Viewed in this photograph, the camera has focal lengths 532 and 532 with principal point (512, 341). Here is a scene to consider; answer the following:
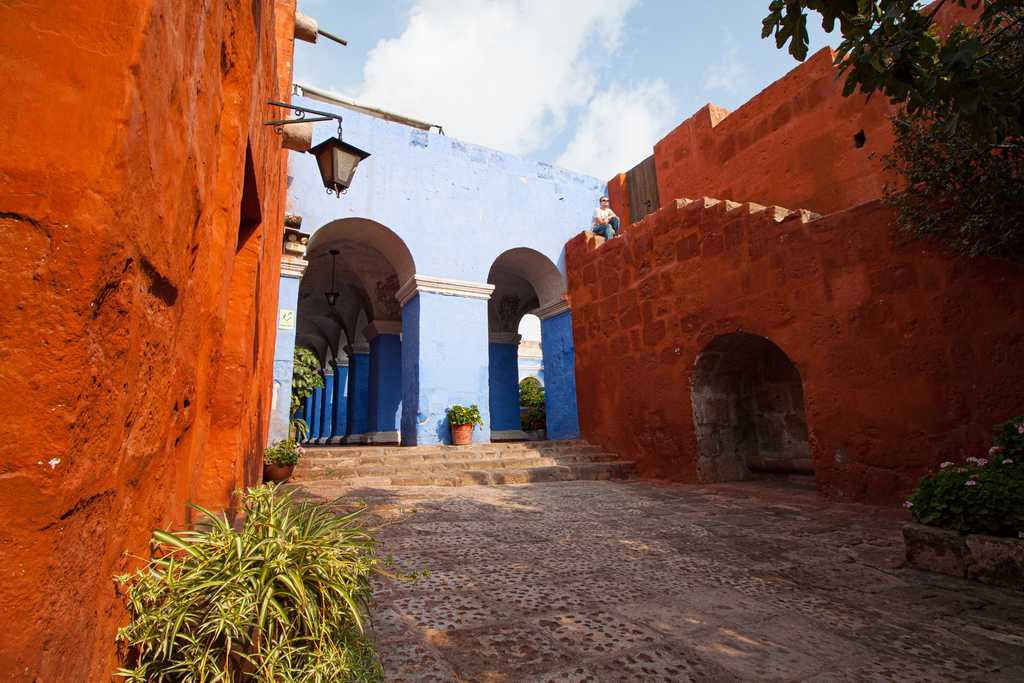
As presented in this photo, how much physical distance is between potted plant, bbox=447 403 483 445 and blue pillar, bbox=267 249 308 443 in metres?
2.35

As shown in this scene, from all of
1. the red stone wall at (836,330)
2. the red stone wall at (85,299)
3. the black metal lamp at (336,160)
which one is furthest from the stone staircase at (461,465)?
the red stone wall at (85,299)

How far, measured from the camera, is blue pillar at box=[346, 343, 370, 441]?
13.8m

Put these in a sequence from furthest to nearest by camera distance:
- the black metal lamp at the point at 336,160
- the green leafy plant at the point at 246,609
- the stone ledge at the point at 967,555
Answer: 1. the black metal lamp at the point at 336,160
2. the stone ledge at the point at 967,555
3. the green leafy plant at the point at 246,609

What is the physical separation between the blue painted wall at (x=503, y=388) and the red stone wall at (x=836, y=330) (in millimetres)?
5729

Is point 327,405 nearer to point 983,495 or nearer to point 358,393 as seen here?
point 358,393

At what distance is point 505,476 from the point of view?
6.13 meters

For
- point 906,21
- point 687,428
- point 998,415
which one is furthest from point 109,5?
point 687,428

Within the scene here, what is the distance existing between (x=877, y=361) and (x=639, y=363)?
291 cm

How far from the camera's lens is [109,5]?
95 cm

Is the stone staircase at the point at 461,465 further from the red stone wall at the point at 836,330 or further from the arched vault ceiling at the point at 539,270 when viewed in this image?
the arched vault ceiling at the point at 539,270

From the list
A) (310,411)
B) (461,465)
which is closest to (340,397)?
(310,411)

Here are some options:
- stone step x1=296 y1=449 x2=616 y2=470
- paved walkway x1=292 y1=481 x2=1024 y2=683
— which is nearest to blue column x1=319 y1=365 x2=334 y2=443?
stone step x1=296 y1=449 x2=616 y2=470

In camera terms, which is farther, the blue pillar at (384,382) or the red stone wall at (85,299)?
the blue pillar at (384,382)

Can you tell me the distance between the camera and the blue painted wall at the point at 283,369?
6.93 meters
